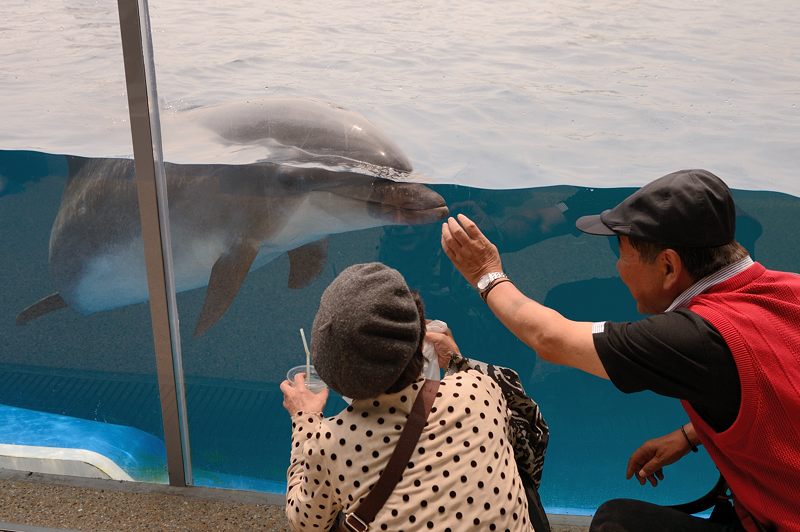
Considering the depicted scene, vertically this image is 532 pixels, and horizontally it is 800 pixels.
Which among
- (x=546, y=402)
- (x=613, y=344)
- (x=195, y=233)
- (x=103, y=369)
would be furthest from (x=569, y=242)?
(x=103, y=369)

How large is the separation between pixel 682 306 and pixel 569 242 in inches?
43.0

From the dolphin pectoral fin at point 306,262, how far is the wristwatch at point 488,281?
3.50 feet

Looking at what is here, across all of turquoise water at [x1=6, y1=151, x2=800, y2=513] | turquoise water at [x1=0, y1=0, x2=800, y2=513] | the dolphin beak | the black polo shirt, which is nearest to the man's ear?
the black polo shirt

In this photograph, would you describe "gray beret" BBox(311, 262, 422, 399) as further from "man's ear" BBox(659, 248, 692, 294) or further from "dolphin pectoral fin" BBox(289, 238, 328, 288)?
"dolphin pectoral fin" BBox(289, 238, 328, 288)

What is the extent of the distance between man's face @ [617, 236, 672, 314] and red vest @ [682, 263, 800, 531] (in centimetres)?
13

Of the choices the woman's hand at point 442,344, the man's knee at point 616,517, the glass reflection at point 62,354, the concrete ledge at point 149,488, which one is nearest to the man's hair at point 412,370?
the woman's hand at point 442,344

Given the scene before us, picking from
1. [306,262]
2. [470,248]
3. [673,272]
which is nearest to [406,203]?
[306,262]

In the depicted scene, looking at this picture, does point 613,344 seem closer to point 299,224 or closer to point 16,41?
point 299,224

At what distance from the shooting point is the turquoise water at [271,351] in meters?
3.03

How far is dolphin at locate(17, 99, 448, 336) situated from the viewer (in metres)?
2.91

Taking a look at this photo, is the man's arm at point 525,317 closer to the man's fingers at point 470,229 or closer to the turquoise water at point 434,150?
the man's fingers at point 470,229

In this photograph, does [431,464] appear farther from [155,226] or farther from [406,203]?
[155,226]

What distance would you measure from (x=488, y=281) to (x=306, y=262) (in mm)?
1160

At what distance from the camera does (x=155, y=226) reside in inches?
116
